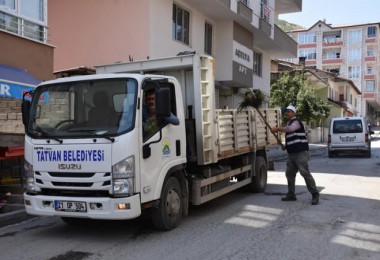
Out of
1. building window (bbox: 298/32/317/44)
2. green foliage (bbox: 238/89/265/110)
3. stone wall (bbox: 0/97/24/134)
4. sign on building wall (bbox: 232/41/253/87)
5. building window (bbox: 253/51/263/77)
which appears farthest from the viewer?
building window (bbox: 298/32/317/44)

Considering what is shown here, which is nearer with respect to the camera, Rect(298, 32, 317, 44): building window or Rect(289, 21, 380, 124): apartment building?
Rect(289, 21, 380, 124): apartment building

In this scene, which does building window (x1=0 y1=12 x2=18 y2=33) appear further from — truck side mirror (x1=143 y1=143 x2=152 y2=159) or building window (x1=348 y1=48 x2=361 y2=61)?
building window (x1=348 y1=48 x2=361 y2=61)

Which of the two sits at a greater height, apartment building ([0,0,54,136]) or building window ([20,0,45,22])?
building window ([20,0,45,22])

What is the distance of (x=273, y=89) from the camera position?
35.8 m

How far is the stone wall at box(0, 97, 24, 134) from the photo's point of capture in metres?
10.8

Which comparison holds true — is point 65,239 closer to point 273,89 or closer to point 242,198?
point 242,198

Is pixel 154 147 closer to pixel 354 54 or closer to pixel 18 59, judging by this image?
pixel 18 59

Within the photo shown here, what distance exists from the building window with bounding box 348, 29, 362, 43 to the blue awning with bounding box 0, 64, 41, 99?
72.7 metres

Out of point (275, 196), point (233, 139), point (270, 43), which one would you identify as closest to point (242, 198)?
point (275, 196)

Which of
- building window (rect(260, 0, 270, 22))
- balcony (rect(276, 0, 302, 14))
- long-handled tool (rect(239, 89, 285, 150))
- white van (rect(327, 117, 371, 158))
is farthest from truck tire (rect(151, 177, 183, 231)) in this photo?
balcony (rect(276, 0, 302, 14))

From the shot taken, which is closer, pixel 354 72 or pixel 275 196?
pixel 275 196

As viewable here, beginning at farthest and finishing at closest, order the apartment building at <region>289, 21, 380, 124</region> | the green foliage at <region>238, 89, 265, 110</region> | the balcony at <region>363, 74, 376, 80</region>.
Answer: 1. the balcony at <region>363, 74, 376, 80</region>
2. the apartment building at <region>289, 21, 380, 124</region>
3. the green foliage at <region>238, 89, 265, 110</region>

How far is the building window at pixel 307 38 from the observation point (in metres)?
76.8

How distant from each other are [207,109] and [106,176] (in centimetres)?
228
